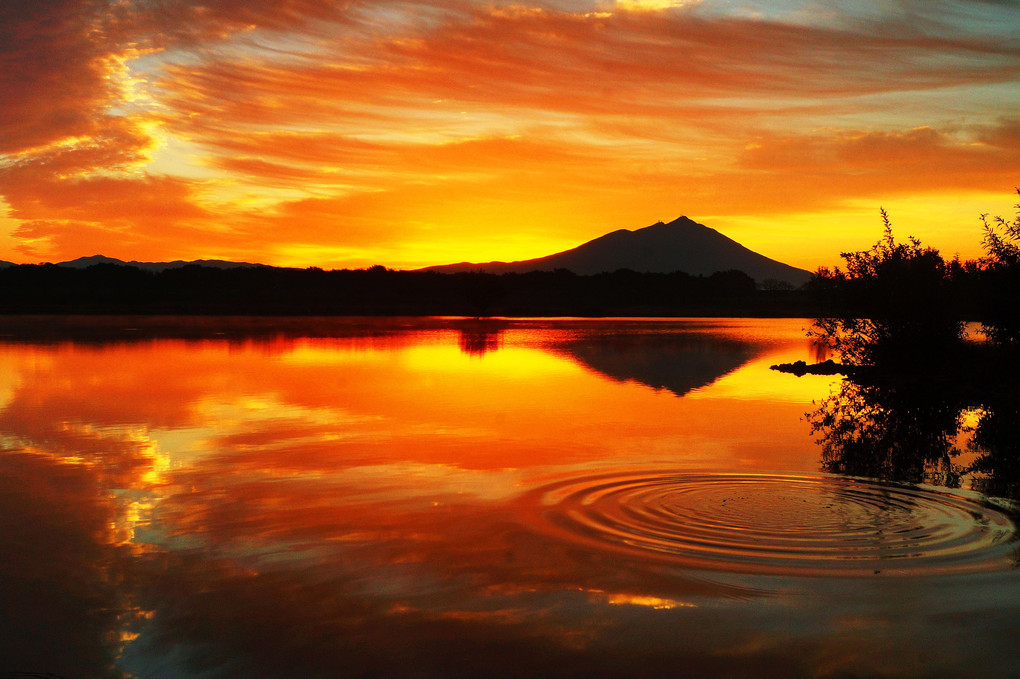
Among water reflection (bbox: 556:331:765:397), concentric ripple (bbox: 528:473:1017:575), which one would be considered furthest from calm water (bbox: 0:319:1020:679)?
water reflection (bbox: 556:331:765:397)

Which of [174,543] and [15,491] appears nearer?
[174,543]

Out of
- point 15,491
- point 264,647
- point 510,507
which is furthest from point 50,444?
point 264,647

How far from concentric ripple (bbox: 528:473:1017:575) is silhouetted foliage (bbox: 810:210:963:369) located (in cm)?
2023

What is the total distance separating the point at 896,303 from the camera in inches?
1218

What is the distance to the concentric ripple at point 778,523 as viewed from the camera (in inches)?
345

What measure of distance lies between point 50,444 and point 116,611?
32.5 feet

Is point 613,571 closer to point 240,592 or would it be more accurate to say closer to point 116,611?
point 240,592

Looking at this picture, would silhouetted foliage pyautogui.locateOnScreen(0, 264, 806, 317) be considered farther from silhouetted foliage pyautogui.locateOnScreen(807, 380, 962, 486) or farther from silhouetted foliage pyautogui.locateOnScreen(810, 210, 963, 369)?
silhouetted foliage pyautogui.locateOnScreen(807, 380, 962, 486)

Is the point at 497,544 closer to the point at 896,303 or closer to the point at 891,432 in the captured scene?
the point at 891,432

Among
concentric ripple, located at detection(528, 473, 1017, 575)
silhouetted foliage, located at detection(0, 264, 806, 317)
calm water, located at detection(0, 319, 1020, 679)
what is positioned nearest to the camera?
calm water, located at detection(0, 319, 1020, 679)

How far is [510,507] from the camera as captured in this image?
11078mm

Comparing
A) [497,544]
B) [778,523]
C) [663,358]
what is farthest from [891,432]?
[663,358]

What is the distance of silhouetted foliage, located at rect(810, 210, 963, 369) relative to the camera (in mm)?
30577

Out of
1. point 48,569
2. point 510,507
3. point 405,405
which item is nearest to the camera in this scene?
point 48,569
